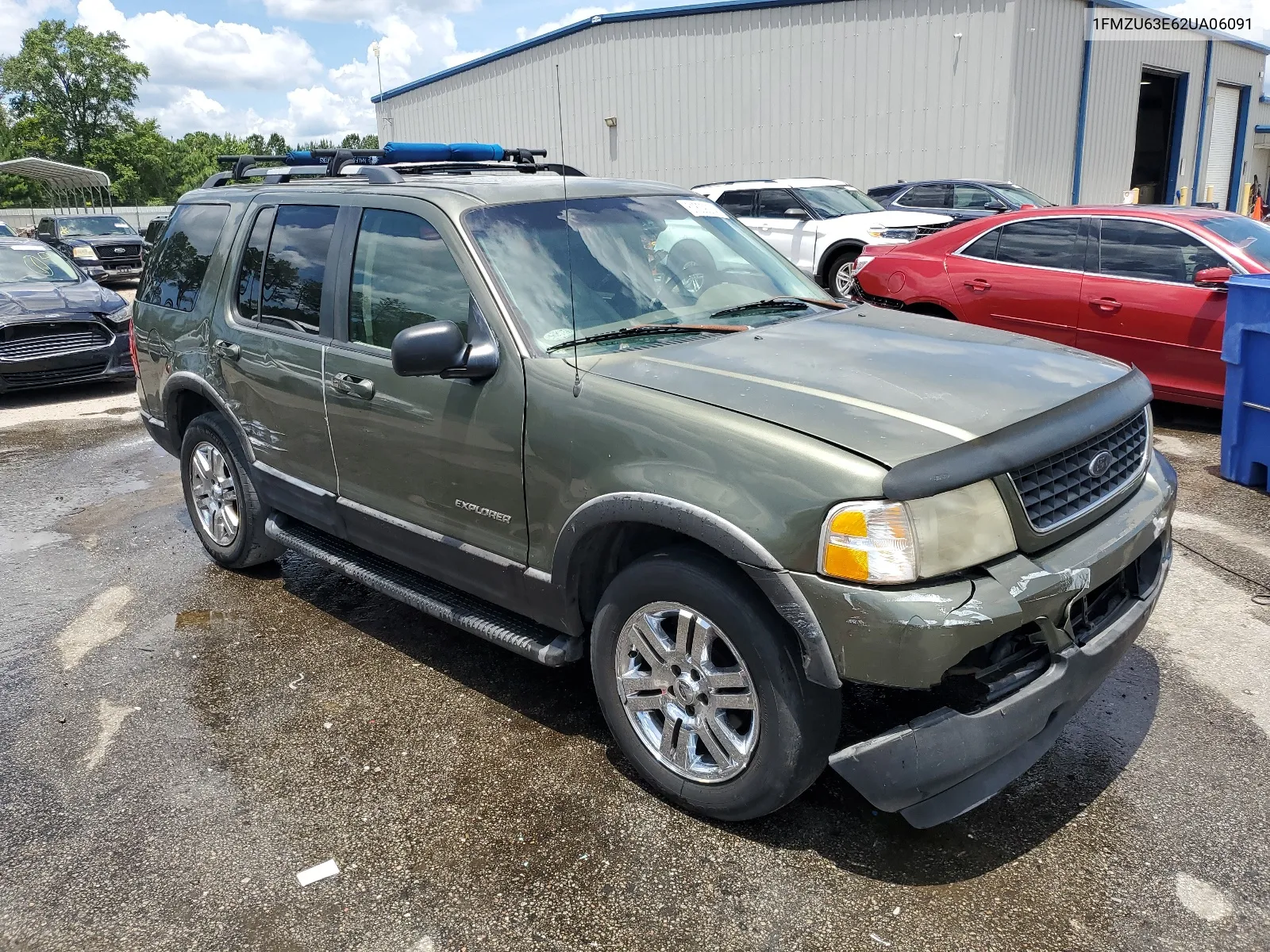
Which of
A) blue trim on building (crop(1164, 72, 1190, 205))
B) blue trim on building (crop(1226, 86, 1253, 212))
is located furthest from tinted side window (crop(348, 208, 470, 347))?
blue trim on building (crop(1226, 86, 1253, 212))

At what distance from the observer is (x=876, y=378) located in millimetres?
2957

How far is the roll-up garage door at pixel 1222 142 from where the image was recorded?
2861 cm

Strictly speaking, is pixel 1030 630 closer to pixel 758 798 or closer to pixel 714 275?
pixel 758 798

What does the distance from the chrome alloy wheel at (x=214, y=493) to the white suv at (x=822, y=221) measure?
8.52 metres

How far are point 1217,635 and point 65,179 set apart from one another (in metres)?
35.9

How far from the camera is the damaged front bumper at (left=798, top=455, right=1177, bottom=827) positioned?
2.38 metres

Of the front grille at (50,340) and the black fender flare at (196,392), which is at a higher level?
the black fender flare at (196,392)

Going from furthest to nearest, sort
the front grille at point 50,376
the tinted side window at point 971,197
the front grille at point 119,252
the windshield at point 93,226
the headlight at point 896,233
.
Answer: the windshield at point 93,226, the front grille at point 119,252, the tinted side window at point 971,197, the headlight at point 896,233, the front grille at point 50,376

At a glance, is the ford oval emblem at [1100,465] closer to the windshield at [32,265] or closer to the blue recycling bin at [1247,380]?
the blue recycling bin at [1247,380]

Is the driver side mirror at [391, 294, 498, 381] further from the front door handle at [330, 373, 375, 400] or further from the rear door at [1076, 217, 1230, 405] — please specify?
the rear door at [1076, 217, 1230, 405]

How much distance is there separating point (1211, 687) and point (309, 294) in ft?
12.9

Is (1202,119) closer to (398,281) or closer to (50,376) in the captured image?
(50,376)

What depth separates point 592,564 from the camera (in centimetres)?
314

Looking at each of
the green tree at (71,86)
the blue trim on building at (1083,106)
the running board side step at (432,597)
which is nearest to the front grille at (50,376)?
the running board side step at (432,597)
